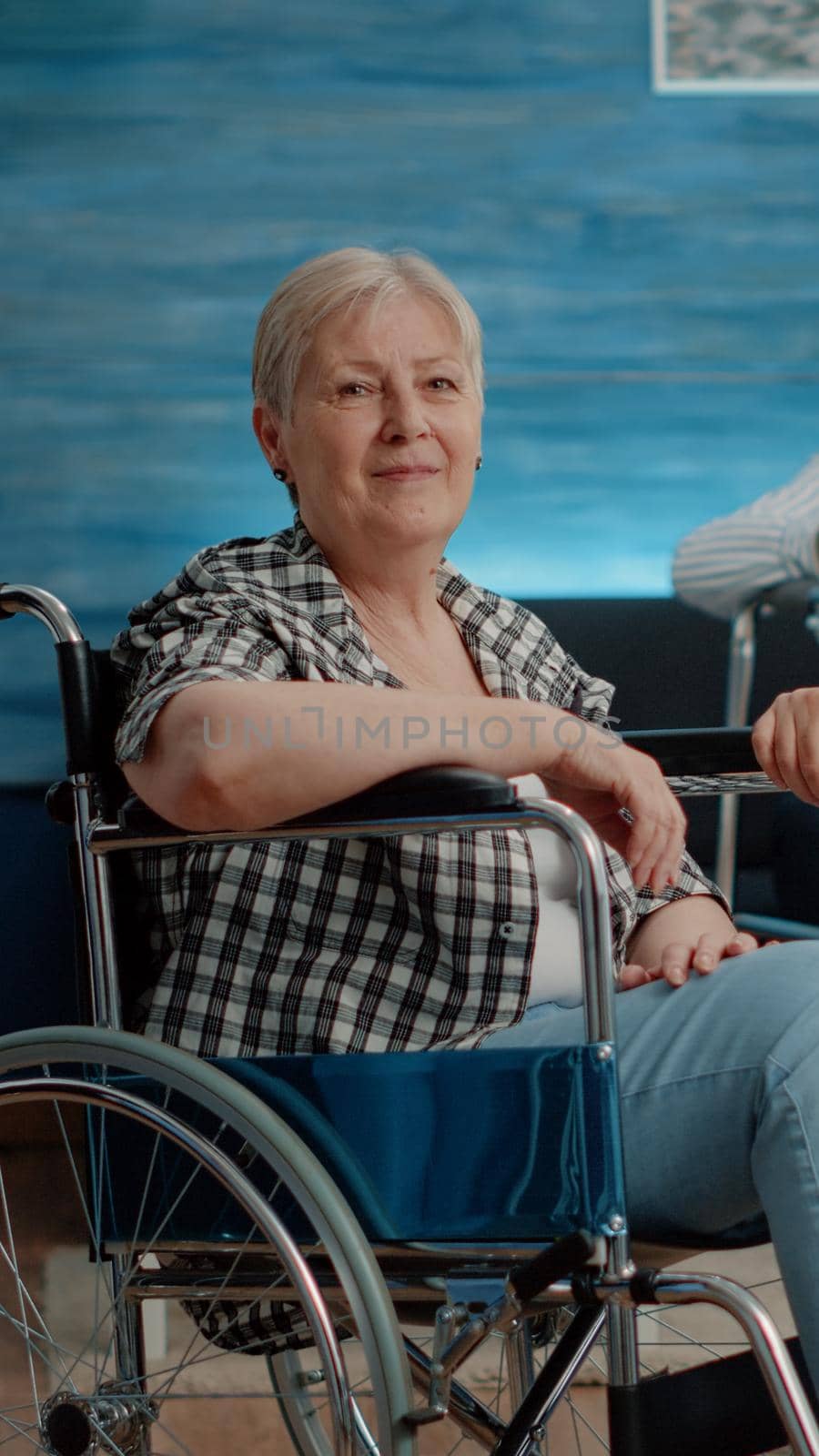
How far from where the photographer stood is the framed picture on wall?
117 inches

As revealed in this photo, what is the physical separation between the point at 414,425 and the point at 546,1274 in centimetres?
75

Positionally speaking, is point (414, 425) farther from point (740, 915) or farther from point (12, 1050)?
point (740, 915)

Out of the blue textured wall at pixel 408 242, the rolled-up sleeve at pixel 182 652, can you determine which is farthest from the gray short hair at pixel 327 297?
the blue textured wall at pixel 408 242

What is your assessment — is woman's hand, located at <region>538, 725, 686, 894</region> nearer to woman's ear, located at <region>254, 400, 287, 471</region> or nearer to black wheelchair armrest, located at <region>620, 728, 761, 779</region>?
black wheelchair armrest, located at <region>620, 728, 761, 779</region>

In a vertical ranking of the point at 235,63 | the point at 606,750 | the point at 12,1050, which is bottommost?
the point at 12,1050

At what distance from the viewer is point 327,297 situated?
4.31ft

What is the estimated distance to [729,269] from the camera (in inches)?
116

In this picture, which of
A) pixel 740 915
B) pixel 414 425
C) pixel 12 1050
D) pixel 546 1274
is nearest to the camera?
pixel 546 1274

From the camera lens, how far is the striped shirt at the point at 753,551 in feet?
7.86

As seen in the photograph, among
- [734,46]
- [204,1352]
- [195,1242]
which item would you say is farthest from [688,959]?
[734,46]

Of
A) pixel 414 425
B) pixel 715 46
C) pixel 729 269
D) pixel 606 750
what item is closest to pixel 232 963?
pixel 606 750

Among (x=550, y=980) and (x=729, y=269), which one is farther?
(x=729, y=269)

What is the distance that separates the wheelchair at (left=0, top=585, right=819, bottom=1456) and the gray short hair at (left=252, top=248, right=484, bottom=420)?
1.14 feet

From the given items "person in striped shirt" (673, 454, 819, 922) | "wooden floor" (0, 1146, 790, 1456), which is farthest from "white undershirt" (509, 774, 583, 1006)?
"person in striped shirt" (673, 454, 819, 922)
